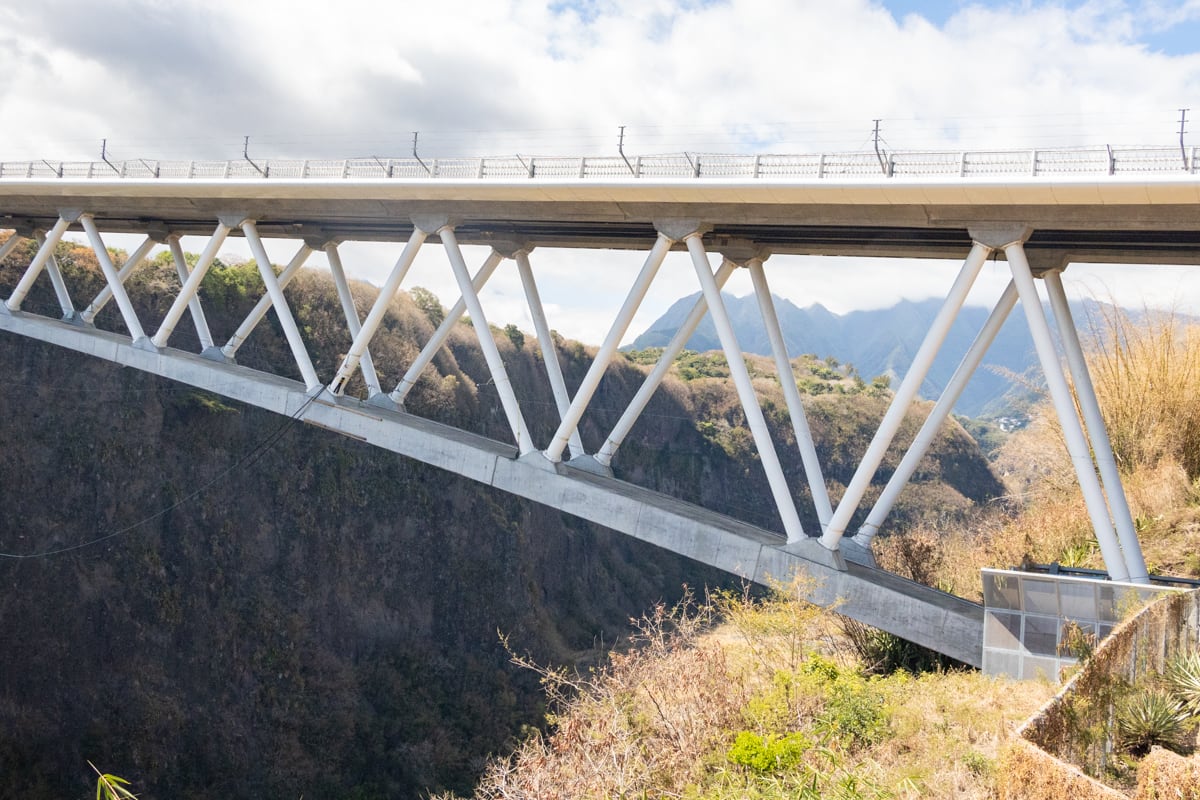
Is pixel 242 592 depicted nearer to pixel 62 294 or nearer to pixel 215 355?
pixel 62 294

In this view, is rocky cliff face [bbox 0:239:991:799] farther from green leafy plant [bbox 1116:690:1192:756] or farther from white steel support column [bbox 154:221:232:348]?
green leafy plant [bbox 1116:690:1192:756]

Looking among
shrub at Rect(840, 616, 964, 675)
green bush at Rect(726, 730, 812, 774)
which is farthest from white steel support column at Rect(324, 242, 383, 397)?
green bush at Rect(726, 730, 812, 774)

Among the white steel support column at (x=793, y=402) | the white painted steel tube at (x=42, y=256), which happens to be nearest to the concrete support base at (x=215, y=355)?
the white painted steel tube at (x=42, y=256)

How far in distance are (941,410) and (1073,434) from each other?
1.98 m

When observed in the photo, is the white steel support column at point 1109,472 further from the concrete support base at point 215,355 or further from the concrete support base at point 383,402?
the concrete support base at point 215,355

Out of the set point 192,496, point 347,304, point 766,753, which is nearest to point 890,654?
point 766,753

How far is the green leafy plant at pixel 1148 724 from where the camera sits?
8883mm

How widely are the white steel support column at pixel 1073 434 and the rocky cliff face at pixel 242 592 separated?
21928 mm

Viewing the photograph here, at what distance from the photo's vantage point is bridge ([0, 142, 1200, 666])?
11961 mm

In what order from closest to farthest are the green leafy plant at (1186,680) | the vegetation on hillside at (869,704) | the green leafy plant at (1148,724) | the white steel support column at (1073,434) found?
1. the green leafy plant at (1148,724)
2. the vegetation on hillside at (869,704)
3. the green leafy plant at (1186,680)
4. the white steel support column at (1073,434)

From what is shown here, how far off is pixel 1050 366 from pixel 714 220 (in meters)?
5.79

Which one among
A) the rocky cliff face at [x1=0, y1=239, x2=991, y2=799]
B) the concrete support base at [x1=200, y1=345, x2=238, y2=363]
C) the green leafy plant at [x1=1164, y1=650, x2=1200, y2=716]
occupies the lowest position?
the rocky cliff face at [x1=0, y1=239, x2=991, y2=799]

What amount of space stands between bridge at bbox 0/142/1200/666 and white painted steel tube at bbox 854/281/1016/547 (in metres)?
0.04

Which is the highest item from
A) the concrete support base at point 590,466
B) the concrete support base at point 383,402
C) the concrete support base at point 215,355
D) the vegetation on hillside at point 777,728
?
the concrete support base at point 215,355
